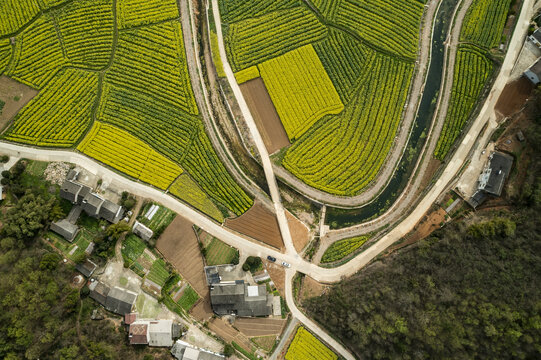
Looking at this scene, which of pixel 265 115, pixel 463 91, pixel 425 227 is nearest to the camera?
pixel 425 227

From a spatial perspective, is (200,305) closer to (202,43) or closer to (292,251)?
(292,251)

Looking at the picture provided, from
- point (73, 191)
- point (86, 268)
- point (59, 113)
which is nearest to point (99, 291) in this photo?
point (86, 268)

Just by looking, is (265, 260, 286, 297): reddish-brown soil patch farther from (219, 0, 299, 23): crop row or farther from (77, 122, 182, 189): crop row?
(219, 0, 299, 23): crop row

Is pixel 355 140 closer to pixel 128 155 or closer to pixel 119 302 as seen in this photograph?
pixel 128 155

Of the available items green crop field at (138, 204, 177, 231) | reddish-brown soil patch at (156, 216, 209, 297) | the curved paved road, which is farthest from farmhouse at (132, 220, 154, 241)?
the curved paved road

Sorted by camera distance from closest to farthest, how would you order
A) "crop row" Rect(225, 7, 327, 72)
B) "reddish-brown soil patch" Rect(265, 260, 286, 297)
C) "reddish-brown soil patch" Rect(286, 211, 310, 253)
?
"reddish-brown soil patch" Rect(265, 260, 286, 297)
"reddish-brown soil patch" Rect(286, 211, 310, 253)
"crop row" Rect(225, 7, 327, 72)

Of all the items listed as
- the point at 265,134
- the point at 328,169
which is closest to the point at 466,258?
the point at 328,169
